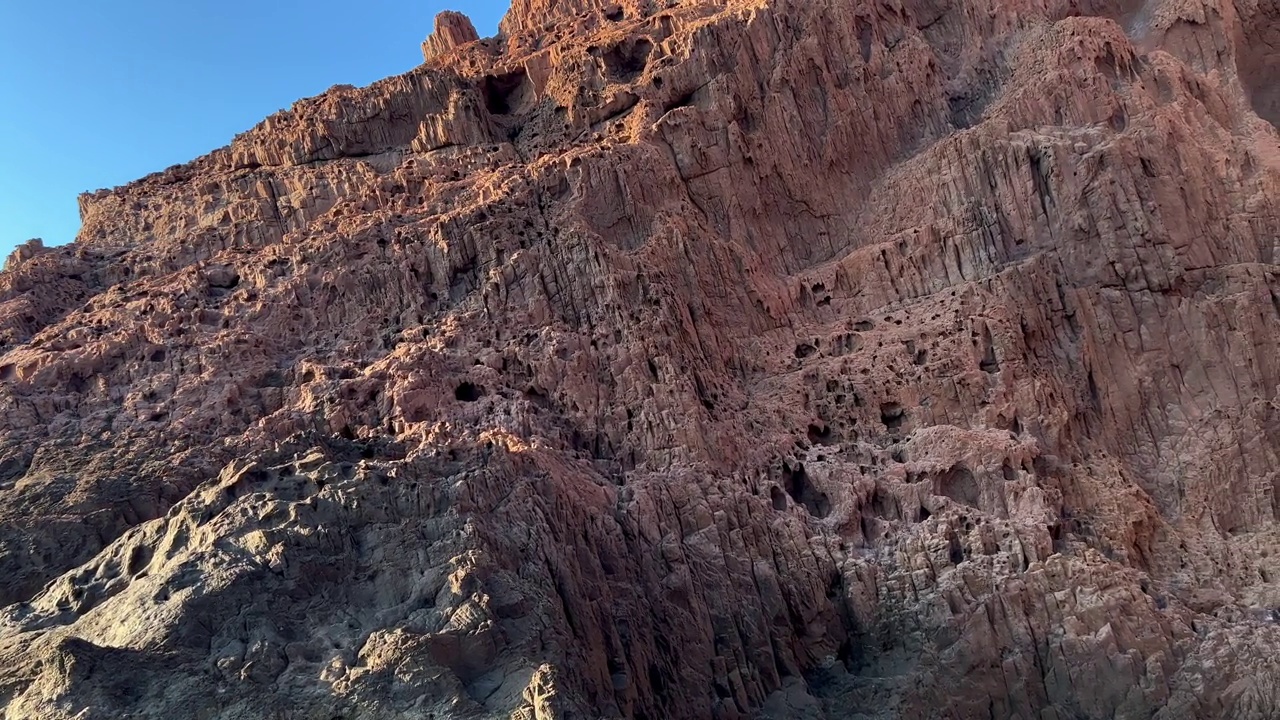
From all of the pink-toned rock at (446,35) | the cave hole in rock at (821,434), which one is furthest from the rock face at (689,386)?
the pink-toned rock at (446,35)

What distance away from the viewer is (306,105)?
95.7 feet

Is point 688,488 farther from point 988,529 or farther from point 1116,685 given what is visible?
point 1116,685

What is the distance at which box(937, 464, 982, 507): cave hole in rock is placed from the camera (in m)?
20.5

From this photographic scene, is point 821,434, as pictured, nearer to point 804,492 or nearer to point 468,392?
point 804,492

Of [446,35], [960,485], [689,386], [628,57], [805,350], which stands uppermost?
[446,35]

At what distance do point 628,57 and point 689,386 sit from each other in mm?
10859

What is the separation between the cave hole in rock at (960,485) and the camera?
20.5 meters

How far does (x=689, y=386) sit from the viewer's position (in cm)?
2120

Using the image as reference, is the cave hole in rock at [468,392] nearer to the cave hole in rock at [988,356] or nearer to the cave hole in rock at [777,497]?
the cave hole in rock at [777,497]

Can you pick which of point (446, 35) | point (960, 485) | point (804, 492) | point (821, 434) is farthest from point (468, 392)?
point (446, 35)

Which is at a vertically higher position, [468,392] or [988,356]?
[468,392]

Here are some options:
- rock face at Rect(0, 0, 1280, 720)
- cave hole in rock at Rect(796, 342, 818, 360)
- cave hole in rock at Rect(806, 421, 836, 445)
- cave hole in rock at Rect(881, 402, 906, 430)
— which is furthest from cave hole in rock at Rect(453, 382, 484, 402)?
cave hole in rock at Rect(881, 402, 906, 430)

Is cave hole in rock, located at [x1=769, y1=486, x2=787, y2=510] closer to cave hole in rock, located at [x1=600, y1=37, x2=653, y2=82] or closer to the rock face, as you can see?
the rock face

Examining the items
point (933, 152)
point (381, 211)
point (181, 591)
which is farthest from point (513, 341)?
point (933, 152)
